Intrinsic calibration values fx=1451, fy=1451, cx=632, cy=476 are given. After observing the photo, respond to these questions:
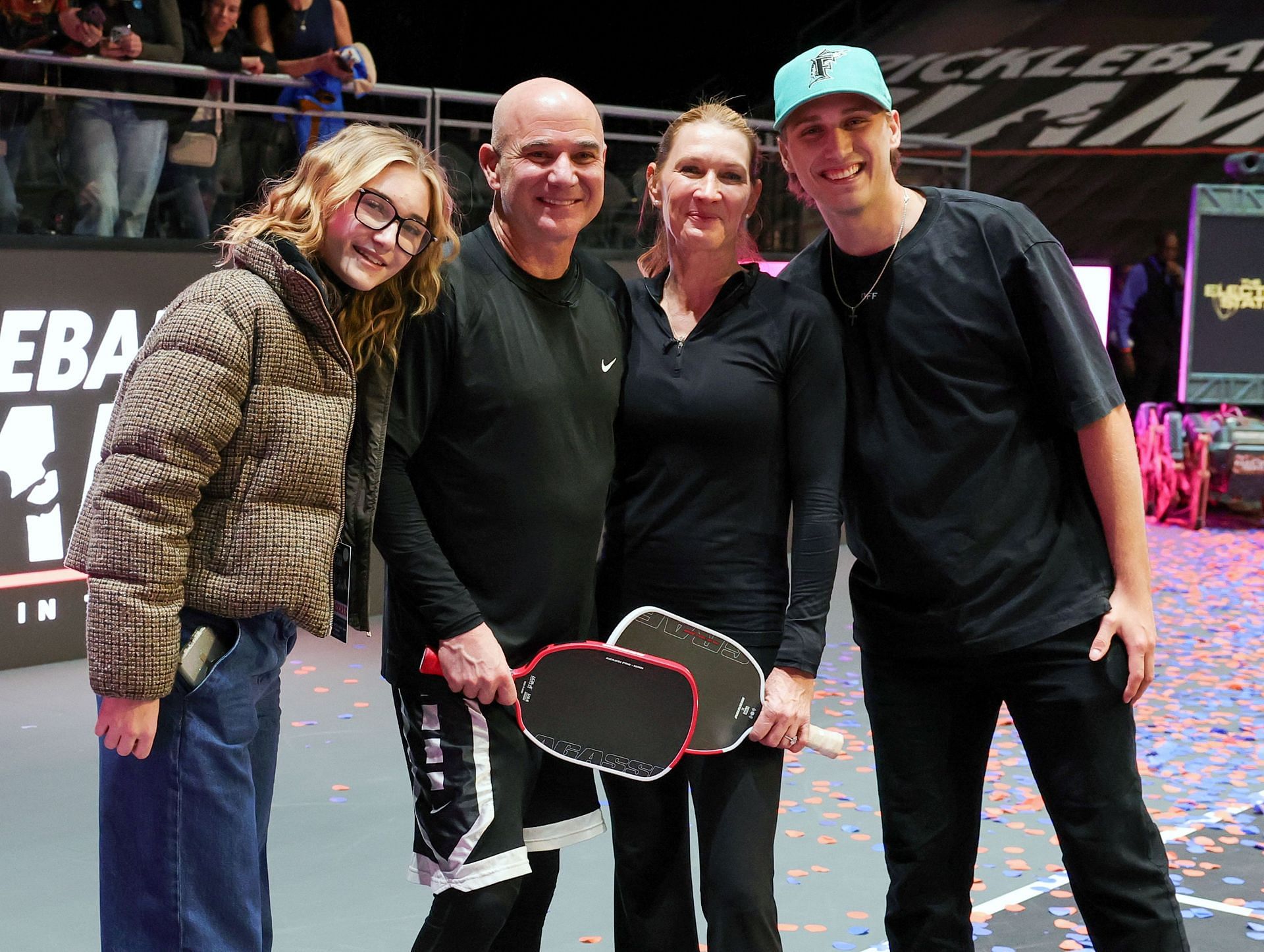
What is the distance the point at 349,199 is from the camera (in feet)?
7.07

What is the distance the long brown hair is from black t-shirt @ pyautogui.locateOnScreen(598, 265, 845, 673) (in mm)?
181

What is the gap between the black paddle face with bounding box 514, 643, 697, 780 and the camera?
7.58 feet

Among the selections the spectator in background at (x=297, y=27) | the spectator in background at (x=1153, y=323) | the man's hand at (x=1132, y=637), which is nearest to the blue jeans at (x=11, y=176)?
the spectator in background at (x=297, y=27)

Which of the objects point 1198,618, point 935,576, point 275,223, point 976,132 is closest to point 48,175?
point 275,223

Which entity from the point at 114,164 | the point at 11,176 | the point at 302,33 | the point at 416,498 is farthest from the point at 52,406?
the point at 416,498

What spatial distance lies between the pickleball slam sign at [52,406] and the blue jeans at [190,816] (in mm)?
3739

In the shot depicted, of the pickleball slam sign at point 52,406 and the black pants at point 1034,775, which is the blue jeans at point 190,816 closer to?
the black pants at point 1034,775

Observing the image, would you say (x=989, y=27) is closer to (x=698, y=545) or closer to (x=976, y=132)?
(x=976, y=132)

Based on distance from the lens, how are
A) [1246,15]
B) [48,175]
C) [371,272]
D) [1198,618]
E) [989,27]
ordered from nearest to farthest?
1. [371,272]
2. [48,175]
3. [1198,618]
4. [1246,15]
5. [989,27]

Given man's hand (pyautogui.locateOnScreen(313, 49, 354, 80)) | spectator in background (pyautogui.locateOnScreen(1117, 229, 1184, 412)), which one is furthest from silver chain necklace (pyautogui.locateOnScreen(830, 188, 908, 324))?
spectator in background (pyautogui.locateOnScreen(1117, 229, 1184, 412))

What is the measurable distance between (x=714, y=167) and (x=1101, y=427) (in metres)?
0.75

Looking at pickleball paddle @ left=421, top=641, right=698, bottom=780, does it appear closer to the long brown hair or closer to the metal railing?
the long brown hair

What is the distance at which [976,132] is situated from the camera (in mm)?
13352

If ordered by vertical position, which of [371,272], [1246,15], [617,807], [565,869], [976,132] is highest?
[1246,15]
